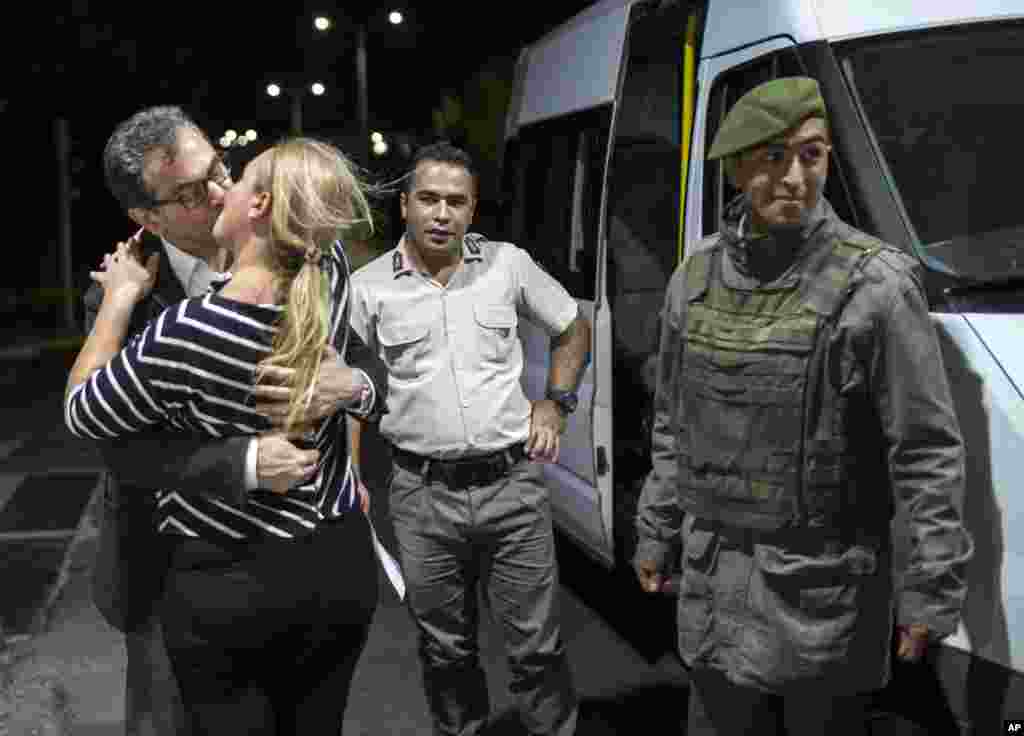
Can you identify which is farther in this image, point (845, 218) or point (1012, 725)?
point (845, 218)

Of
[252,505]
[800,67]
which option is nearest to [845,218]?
[800,67]

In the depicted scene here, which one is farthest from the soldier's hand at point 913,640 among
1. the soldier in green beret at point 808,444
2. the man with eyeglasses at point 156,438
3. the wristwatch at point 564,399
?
the wristwatch at point 564,399

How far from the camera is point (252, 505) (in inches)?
99.4

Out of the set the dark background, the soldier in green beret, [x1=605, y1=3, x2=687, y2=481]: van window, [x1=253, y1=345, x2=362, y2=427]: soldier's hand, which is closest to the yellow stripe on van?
[x1=605, y1=3, x2=687, y2=481]: van window

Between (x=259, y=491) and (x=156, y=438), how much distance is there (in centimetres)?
22

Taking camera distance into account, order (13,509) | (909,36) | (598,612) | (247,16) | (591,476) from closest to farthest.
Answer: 1. (909,36)
2. (591,476)
3. (598,612)
4. (13,509)
5. (247,16)

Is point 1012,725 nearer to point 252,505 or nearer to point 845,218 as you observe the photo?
point 845,218

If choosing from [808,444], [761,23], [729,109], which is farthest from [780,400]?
[729,109]

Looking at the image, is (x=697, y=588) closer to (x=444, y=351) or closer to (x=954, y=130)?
(x=444, y=351)

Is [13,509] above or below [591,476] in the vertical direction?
below

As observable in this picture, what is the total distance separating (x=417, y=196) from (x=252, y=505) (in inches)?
66.9

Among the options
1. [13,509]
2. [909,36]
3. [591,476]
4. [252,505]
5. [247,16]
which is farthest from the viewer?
[247,16]

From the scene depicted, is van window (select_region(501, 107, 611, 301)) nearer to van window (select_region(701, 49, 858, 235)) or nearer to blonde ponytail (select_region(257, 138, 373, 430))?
van window (select_region(701, 49, 858, 235))

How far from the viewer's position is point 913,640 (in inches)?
105
